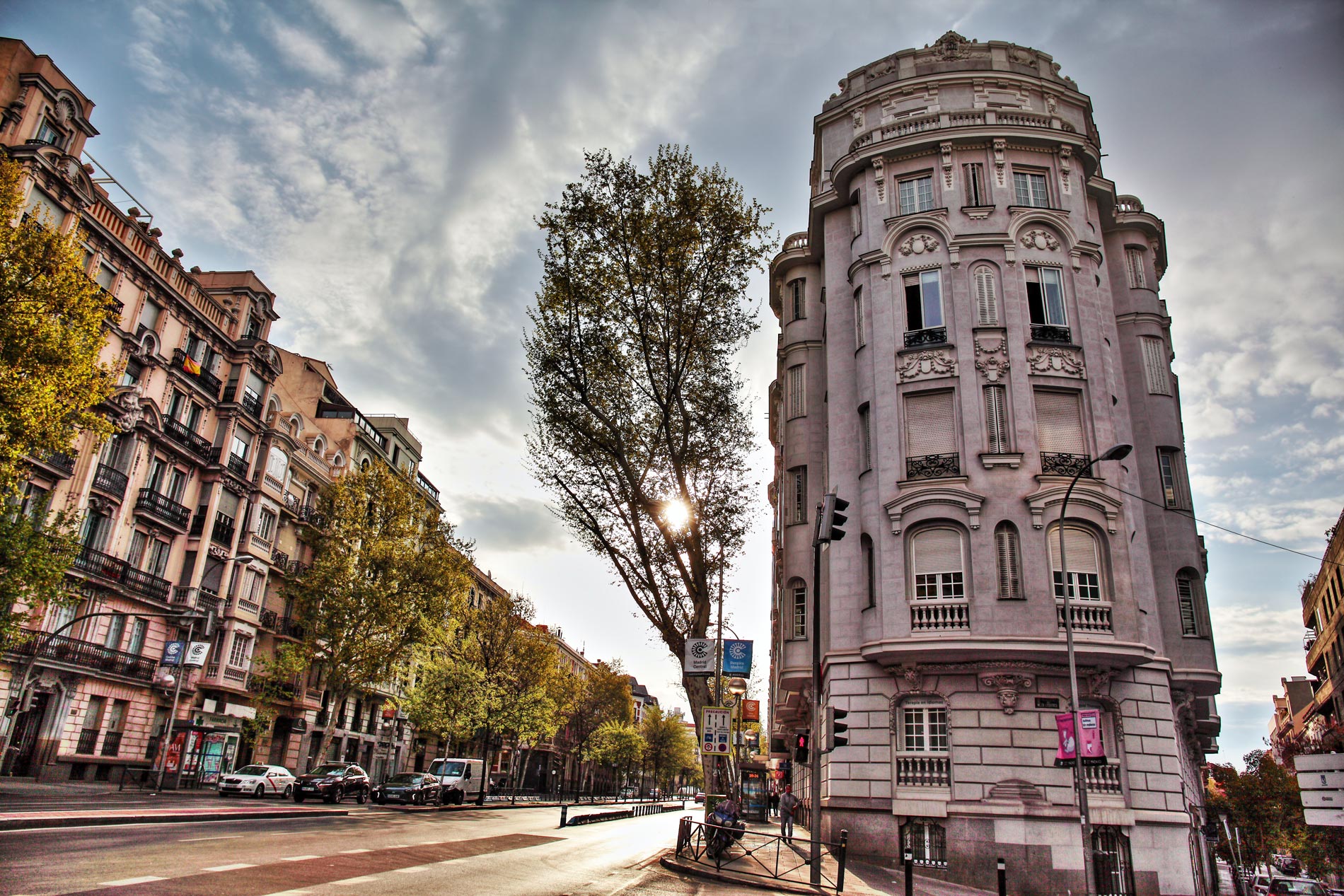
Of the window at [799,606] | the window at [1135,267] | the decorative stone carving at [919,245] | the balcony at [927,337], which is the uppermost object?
the window at [1135,267]

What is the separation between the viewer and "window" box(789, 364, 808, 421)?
30.1 m

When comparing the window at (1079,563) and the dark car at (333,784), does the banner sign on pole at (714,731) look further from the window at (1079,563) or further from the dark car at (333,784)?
the dark car at (333,784)

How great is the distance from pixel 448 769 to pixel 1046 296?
3374 cm

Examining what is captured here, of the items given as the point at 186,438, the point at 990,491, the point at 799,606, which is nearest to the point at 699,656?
the point at 799,606

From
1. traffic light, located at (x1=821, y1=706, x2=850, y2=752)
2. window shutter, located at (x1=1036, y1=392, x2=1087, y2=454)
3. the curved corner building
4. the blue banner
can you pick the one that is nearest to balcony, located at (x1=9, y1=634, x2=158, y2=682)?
the blue banner

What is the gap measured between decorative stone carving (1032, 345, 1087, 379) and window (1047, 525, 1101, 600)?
15.3 ft

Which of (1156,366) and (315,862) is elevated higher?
(1156,366)

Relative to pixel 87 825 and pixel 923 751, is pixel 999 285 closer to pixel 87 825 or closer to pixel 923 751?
pixel 923 751

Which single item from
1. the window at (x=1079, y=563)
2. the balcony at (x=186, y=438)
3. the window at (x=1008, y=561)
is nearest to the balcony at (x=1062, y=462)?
the window at (x=1079, y=563)

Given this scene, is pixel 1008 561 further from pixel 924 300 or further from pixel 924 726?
pixel 924 300

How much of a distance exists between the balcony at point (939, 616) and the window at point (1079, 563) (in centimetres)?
251

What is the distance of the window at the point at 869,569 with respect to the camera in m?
22.6

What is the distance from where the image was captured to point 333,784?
1248 inches

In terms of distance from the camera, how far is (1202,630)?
80.0 ft
